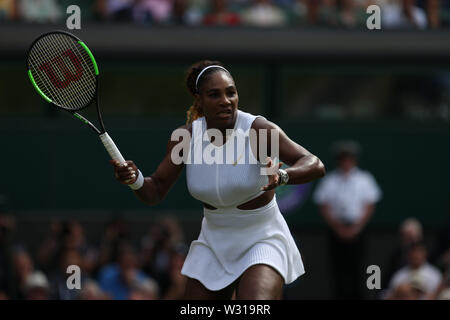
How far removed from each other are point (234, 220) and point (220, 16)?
6.74 m

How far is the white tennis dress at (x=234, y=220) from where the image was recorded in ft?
15.9

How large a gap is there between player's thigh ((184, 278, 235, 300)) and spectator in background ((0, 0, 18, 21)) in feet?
22.7

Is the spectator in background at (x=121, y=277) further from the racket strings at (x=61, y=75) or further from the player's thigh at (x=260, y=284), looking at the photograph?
the player's thigh at (x=260, y=284)

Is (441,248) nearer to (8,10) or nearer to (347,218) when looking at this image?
(347,218)

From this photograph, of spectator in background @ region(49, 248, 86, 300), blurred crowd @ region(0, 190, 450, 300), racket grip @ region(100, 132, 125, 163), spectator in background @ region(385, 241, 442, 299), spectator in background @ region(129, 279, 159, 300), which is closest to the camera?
racket grip @ region(100, 132, 125, 163)

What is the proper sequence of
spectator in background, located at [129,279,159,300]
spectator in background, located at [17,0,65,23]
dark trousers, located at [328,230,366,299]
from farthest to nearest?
spectator in background, located at [17,0,65,23] < dark trousers, located at [328,230,366,299] < spectator in background, located at [129,279,159,300]

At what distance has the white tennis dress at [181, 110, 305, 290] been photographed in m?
A: 4.85

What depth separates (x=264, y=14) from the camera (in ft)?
37.5

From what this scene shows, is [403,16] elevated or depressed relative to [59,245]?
elevated

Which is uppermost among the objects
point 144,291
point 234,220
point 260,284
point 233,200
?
point 233,200

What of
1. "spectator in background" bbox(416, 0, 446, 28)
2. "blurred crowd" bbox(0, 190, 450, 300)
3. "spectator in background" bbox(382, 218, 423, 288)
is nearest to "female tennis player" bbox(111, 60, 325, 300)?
"blurred crowd" bbox(0, 190, 450, 300)

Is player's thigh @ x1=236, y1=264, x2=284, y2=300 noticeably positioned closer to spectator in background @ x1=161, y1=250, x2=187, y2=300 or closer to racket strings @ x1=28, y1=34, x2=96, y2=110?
racket strings @ x1=28, y1=34, x2=96, y2=110

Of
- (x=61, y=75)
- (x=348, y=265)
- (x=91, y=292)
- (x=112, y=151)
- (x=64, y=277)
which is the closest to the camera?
(x=112, y=151)

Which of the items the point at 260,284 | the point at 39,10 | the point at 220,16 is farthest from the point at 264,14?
the point at 260,284
